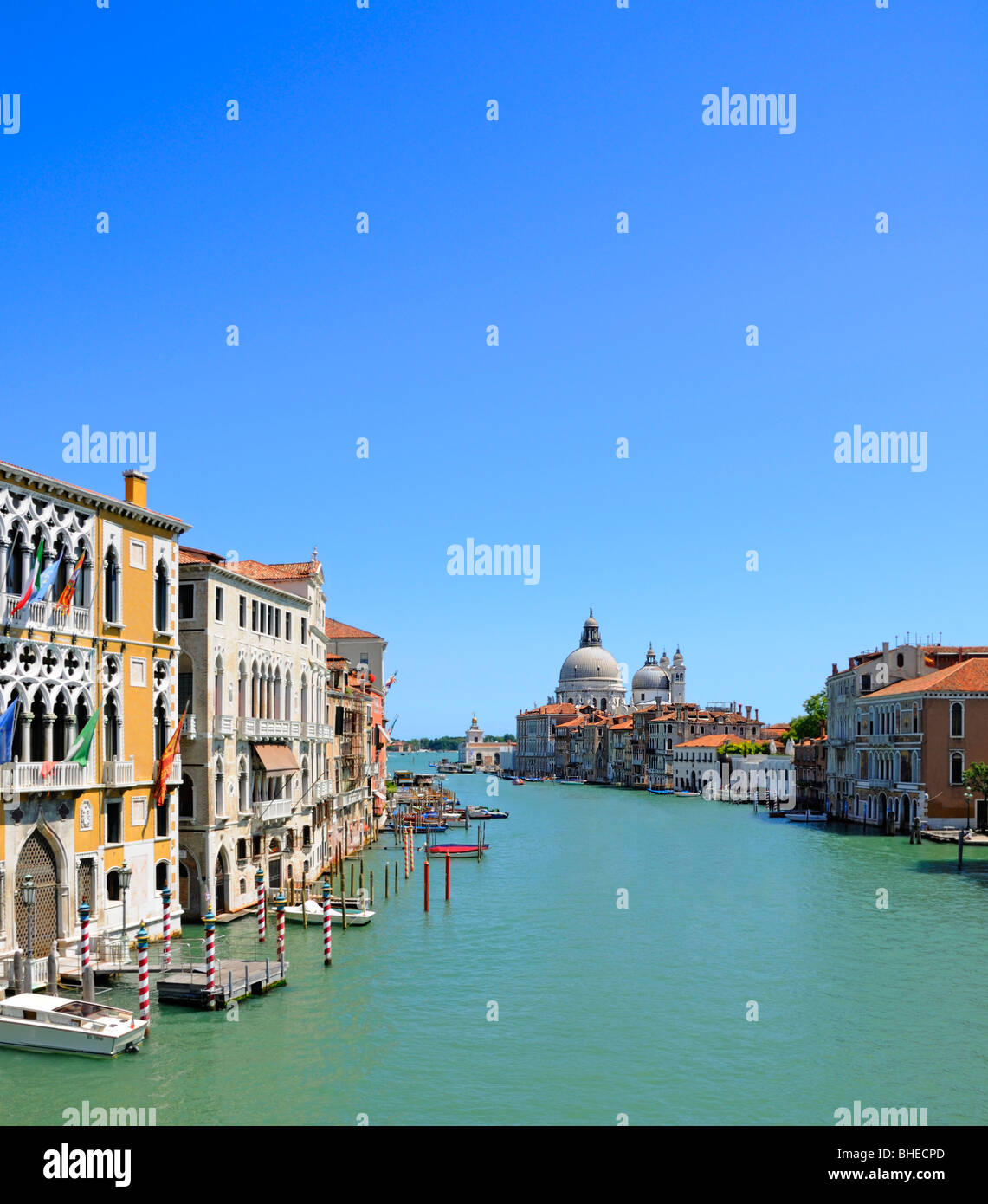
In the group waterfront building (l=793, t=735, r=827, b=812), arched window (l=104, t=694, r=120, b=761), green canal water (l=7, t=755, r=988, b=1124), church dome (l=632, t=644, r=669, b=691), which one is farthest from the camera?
church dome (l=632, t=644, r=669, b=691)

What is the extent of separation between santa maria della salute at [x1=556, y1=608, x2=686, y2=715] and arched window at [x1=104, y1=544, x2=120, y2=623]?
14051 cm

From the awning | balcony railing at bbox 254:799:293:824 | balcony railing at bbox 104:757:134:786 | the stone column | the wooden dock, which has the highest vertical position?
the stone column

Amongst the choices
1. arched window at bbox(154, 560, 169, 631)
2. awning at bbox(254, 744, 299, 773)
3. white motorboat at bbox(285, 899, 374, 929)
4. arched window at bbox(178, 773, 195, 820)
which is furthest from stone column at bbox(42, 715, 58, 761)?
white motorboat at bbox(285, 899, 374, 929)

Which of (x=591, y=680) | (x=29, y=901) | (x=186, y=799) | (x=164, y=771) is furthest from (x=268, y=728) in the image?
(x=591, y=680)

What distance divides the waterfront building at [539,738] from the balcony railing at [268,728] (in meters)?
125

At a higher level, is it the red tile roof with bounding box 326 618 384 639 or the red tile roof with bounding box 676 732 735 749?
the red tile roof with bounding box 326 618 384 639

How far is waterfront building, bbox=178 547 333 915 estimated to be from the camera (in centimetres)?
2772

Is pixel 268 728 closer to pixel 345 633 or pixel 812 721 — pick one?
pixel 345 633

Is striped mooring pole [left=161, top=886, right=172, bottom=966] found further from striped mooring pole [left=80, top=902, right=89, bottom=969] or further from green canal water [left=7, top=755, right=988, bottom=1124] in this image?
striped mooring pole [left=80, top=902, right=89, bottom=969]

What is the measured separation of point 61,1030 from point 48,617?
7.31 meters

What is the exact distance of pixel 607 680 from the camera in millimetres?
179500

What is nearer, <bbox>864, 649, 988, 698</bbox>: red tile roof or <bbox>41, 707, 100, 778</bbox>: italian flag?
<bbox>41, 707, 100, 778</bbox>: italian flag

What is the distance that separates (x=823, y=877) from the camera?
4144 centimetres

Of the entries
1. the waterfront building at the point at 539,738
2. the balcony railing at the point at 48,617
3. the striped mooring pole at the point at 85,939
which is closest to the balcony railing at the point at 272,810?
the balcony railing at the point at 48,617
